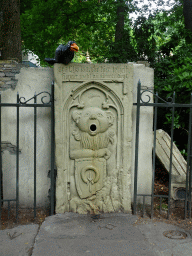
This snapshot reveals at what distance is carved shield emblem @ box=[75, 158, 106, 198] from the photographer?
148 inches

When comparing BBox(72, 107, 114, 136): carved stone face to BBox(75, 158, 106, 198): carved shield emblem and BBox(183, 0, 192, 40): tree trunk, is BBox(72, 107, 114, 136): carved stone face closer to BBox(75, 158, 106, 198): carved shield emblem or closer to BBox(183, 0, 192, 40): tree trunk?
BBox(75, 158, 106, 198): carved shield emblem

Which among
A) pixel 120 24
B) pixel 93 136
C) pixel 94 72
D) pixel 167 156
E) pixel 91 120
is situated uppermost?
pixel 120 24

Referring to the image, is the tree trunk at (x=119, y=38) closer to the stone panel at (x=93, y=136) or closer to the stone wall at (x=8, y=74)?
the stone panel at (x=93, y=136)

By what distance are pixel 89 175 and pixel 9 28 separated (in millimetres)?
4210

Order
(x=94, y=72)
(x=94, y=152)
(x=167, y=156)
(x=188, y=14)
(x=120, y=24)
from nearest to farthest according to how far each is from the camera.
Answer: (x=94, y=72), (x=94, y=152), (x=167, y=156), (x=188, y=14), (x=120, y=24)

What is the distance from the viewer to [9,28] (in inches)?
237

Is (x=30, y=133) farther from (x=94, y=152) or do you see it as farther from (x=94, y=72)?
(x=94, y=72)

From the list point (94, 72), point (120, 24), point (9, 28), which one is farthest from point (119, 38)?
point (94, 72)

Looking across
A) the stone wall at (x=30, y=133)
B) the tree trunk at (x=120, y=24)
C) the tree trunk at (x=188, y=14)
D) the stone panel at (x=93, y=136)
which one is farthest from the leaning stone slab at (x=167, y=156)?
the tree trunk at (x=120, y=24)

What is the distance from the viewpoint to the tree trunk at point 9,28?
598 centimetres

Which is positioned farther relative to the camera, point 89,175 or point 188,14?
point 188,14

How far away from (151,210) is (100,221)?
81cm

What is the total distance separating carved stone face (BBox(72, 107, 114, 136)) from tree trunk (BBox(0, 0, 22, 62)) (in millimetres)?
3177

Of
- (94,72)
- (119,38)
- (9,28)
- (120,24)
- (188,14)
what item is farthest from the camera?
(120,24)
